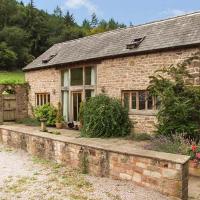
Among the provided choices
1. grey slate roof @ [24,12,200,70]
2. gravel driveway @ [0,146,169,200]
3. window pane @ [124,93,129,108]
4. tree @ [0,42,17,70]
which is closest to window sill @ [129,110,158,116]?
window pane @ [124,93,129,108]

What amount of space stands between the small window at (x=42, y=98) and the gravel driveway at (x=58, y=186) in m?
8.50

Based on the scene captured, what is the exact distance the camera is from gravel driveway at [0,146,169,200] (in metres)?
7.27

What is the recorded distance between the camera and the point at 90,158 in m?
9.10

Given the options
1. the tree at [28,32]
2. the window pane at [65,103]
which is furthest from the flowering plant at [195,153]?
the tree at [28,32]

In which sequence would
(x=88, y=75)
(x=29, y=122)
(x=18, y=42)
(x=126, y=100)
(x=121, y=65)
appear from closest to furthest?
(x=121, y=65), (x=126, y=100), (x=88, y=75), (x=29, y=122), (x=18, y=42)

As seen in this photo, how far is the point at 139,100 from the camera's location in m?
13.6

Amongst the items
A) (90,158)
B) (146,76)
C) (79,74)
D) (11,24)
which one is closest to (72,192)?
(90,158)

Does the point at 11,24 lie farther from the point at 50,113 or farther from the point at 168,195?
the point at 168,195

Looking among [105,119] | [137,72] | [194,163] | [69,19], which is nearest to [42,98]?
[105,119]

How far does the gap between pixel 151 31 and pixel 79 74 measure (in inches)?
174

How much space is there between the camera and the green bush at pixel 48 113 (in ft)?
57.8

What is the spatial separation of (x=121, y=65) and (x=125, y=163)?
271 inches

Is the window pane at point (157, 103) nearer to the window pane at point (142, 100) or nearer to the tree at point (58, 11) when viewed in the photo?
the window pane at point (142, 100)

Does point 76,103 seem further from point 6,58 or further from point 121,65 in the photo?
point 6,58
